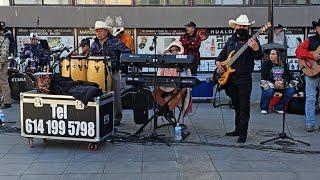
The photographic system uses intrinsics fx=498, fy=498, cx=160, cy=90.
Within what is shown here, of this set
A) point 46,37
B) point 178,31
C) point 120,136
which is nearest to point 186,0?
point 178,31

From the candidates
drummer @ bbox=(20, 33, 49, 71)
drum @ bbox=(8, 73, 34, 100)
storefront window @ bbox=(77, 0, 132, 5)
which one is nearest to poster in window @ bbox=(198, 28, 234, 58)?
storefront window @ bbox=(77, 0, 132, 5)

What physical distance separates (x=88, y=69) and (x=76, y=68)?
190 mm

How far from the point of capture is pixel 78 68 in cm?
778

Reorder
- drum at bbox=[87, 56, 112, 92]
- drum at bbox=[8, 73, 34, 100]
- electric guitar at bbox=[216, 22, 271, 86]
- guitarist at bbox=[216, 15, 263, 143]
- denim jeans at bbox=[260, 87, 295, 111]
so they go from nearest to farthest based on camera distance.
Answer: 1. electric guitar at bbox=[216, 22, 271, 86]
2. guitarist at bbox=[216, 15, 263, 143]
3. drum at bbox=[87, 56, 112, 92]
4. denim jeans at bbox=[260, 87, 295, 111]
5. drum at bbox=[8, 73, 34, 100]

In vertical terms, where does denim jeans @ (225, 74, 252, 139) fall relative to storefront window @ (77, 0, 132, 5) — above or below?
below

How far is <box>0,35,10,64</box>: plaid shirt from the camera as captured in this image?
10.3 meters

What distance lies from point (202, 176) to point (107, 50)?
11.0ft

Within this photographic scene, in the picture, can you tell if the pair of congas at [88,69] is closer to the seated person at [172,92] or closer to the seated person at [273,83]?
the seated person at [172,92]

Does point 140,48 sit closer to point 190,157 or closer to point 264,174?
point 190,157

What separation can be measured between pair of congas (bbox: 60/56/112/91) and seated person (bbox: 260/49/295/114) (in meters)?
3.55

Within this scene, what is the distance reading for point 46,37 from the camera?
47.2ft

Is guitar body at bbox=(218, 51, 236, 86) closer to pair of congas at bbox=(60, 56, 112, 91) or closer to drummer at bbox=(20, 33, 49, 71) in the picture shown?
pair of congas at bbox=(60, 56, 112, 91)

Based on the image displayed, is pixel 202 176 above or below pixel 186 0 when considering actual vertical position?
below

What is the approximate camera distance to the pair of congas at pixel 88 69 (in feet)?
25.3
